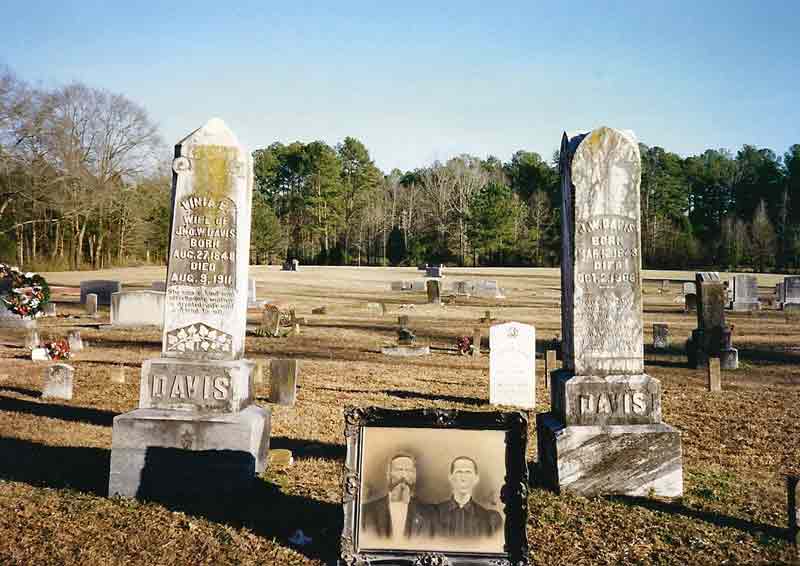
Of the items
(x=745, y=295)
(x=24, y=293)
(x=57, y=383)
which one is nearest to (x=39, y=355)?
(x=24, y=293)

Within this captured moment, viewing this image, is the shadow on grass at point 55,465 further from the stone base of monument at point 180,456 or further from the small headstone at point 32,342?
the small headstone at point 32,342

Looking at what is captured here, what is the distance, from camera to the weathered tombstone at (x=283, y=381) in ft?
33.0

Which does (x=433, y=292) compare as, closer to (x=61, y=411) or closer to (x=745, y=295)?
(x=745, y=295)

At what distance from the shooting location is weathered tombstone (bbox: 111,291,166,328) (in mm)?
19406

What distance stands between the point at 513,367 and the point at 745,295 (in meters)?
22.3

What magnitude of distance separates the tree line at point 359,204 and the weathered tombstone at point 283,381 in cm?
4184

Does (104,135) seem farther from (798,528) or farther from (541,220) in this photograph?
(798,528)

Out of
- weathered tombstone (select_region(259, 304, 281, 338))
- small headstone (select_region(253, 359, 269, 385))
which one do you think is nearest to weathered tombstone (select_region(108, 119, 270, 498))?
small headstone (select_region(253, 359, 269, 385))

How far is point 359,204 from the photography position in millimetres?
78125

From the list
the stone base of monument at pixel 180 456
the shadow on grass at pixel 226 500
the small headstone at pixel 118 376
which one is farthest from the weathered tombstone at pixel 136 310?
the stone base of monument at pixel 180 456

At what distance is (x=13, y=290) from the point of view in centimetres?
1717

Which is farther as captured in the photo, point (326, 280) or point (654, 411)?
point (326, 280)

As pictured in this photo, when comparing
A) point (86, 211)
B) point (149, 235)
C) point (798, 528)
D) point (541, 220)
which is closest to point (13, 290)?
point (798, 528)

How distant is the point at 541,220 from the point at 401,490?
2757 inches
